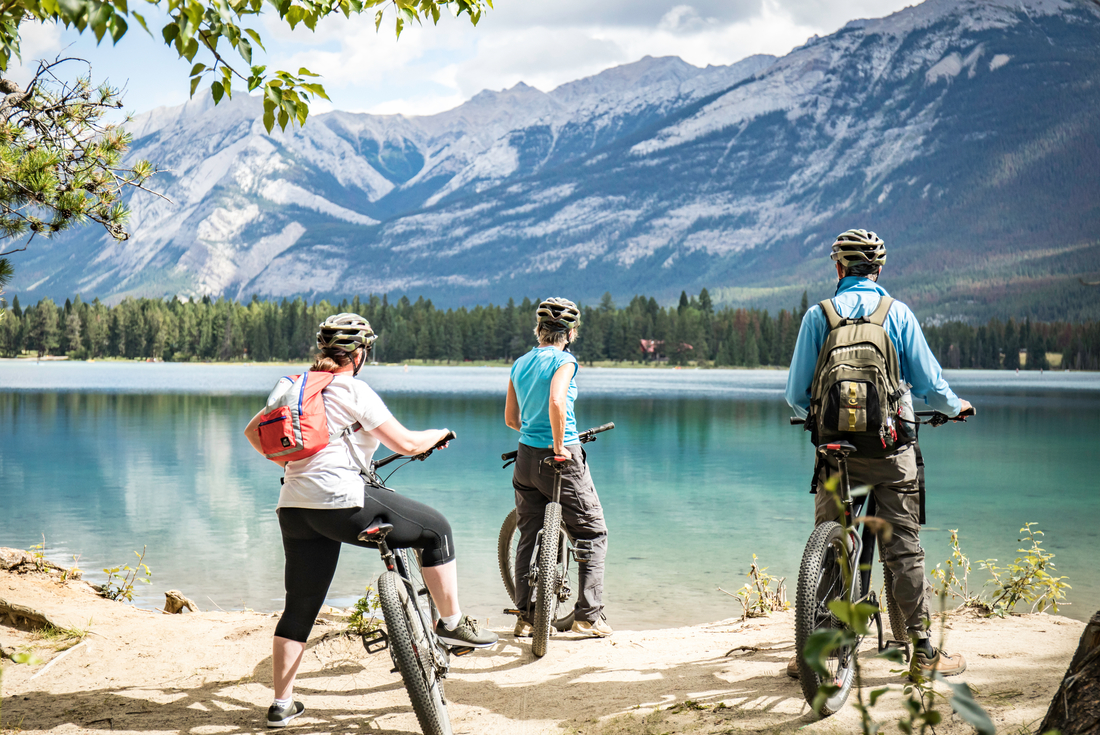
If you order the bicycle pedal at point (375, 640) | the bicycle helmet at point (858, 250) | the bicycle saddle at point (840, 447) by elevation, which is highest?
the bicycle helmet at point (858, 250)

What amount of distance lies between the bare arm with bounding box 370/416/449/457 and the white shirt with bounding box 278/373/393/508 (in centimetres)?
4

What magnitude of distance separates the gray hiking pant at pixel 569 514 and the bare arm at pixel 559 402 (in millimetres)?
194

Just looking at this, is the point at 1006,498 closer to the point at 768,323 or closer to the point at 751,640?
the point at 751,640

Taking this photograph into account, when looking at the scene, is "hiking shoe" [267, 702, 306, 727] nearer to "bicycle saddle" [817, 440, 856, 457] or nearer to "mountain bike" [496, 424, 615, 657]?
"mountain bike" [496, 424, 615, 657]

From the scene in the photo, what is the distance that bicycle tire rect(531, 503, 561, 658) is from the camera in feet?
20.7

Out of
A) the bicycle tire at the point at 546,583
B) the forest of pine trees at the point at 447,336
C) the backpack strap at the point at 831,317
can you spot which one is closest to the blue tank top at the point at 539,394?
the bicycle tire at the point at 546,583

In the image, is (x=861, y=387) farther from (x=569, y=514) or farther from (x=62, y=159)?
(x=62, y=159)

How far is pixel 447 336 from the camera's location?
188 m

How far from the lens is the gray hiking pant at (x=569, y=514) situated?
265 inches

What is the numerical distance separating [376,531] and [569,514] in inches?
94.1

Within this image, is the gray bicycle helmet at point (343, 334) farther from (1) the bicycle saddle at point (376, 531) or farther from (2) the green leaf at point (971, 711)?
(2) the green leaf at point (971, 711)

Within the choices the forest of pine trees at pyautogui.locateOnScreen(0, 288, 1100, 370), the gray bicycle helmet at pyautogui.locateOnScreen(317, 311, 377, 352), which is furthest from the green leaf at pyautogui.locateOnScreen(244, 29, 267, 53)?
the forest of pine trees at pyautogui.locateOnScreen(0, 288, 1100, 370)

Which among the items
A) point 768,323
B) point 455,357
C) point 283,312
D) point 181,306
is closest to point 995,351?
point 768,323

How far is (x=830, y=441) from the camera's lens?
499 centimetres
